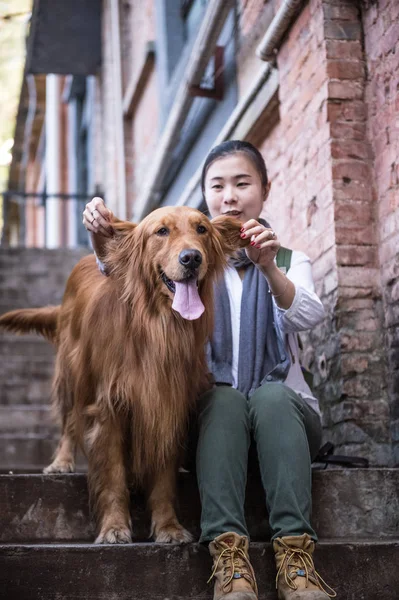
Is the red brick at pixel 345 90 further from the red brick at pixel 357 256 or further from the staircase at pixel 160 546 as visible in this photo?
the staircase at pixel 160 546

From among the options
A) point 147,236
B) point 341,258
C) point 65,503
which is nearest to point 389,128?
point 341,258

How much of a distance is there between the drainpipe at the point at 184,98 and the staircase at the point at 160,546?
3459mm

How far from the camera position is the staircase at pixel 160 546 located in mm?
2727

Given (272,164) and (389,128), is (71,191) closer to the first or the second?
(272,164)

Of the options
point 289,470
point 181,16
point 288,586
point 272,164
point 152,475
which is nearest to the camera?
point 288,586

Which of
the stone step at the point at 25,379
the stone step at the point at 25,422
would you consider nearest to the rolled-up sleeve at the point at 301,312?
the stone step at the point at 25,422

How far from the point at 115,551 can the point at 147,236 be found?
1074mm

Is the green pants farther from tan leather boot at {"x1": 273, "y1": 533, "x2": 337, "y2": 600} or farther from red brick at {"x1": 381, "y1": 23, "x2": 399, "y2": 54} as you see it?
red brick at {"x1": 381, "y1": 23, "x2": 399, "y2": 54}

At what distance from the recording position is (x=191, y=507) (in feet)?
10.8

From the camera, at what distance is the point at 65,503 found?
3.26 m

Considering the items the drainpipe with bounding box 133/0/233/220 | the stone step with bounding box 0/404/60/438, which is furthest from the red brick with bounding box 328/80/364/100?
the stone step with bounding box 0/404/60/438

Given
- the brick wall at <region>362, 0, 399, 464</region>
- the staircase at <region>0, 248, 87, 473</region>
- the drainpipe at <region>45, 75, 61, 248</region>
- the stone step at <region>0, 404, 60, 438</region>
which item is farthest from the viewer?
the drainpipe at <region>45, 75, 61, 248</region>

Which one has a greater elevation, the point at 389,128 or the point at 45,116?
the point at 45,116

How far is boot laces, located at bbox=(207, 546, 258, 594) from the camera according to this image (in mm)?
2656
